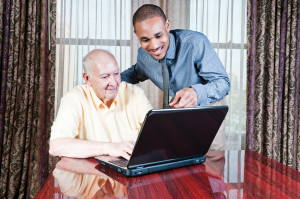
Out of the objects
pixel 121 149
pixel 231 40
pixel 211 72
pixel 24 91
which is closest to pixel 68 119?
pixel 121 149

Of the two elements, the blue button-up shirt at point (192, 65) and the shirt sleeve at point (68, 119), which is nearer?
the shirt sleeve at point (68, 119)

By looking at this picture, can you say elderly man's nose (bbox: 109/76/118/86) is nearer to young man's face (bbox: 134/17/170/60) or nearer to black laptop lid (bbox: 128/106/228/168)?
young man's face (bbox: 134/17/170/60)

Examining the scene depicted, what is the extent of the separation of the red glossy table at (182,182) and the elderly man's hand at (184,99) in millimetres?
323

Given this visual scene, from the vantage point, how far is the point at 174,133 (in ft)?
3.04

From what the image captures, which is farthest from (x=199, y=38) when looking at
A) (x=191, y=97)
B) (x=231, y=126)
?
(x=231, y=126)

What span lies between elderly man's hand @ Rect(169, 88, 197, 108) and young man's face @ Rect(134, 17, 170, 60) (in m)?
0.48

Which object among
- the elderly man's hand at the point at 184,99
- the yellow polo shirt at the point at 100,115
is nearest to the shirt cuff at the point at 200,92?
the elderly man's hand at the point at 184,99

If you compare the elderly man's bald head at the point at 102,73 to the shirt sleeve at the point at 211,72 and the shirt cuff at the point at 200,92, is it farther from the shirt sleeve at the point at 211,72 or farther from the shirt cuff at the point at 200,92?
the shirt sleeve at the point at 211,72

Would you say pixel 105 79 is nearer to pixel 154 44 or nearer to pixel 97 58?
pixel 97 58

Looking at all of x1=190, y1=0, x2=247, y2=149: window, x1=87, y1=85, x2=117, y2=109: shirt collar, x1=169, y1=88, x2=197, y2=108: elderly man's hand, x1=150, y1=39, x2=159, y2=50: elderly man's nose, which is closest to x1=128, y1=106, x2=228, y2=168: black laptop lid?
x1=169, y1=88, x2=197, y2=108: elderly man's hand

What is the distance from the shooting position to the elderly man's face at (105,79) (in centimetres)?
162

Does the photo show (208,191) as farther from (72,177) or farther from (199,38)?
(199,38)

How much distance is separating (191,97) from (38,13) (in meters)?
2.26

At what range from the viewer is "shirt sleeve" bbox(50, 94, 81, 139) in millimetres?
1374
